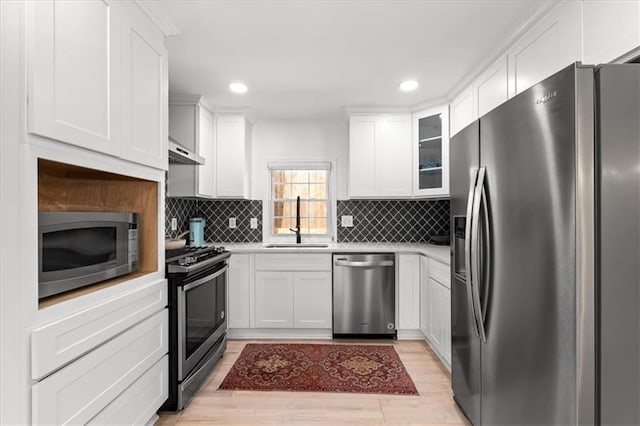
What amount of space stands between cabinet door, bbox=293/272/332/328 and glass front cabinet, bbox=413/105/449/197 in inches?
54.7

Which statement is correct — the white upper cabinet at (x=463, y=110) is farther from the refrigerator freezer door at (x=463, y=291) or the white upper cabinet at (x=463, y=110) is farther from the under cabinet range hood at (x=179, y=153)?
the under cabinet range hood at (x=179, y=153)

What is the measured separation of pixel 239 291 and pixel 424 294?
1856 millimetres

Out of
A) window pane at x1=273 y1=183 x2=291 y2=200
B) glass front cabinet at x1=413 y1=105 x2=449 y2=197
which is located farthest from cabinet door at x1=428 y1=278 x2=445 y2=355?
window pane at x1=273 y1=183 x2=291 y2=200

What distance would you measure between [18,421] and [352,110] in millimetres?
3324

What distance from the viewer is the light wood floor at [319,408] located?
2.02 meters

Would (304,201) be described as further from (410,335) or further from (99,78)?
(99,78)

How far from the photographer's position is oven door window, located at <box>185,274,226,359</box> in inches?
86.4

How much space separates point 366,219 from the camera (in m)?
3.99

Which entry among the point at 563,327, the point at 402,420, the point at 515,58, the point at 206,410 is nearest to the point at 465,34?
the point at 515,58

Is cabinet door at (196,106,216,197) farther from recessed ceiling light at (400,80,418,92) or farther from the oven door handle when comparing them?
recessed ceiling light at (400,80,418,92)

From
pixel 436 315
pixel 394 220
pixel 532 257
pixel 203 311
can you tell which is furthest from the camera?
pixel 394 220

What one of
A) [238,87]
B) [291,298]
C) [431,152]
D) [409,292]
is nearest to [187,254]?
[291,298]

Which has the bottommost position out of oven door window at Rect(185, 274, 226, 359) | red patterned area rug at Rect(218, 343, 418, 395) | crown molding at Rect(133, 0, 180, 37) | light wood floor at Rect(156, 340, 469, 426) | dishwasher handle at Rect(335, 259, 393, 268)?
Answer: light wood floor at Rect(156, 340, 469, 426)

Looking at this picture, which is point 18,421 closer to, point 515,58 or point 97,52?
point 97,52
